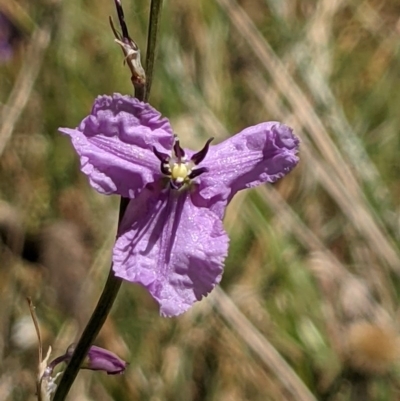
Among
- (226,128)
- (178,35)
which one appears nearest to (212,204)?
(226,128)

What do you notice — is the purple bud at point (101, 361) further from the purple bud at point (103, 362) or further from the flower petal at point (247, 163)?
the flower petal at point (247, 163)

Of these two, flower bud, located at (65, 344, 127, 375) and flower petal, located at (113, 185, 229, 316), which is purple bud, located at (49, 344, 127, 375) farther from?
flower petal, located at (113, 185, 229, 316)

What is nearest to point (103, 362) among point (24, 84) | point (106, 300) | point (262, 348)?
point (106, 300)

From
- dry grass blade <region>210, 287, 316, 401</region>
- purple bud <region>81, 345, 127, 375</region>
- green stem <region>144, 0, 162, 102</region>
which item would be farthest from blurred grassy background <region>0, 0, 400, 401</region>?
green stem <region>144, 0, 162, 102</region>

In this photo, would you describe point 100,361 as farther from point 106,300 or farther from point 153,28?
point 153,28

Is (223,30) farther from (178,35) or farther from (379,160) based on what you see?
(379,160)

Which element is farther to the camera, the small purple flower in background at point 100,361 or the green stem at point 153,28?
the small purple flower in background at point 100,361

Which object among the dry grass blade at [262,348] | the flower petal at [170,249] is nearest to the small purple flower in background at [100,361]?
the flower petal at [170,249]
